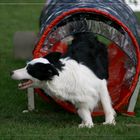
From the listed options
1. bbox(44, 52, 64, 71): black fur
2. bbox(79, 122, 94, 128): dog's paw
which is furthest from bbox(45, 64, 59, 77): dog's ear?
bbox(79, 122, 94, 128): dog's paw

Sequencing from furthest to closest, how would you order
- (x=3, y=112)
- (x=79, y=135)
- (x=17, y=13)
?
(x=17, y=13), (x=3, y=112), (x=79, y=135)

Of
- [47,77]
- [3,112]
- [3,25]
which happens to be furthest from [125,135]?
[3,25]

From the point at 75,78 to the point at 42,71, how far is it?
17.4 inches

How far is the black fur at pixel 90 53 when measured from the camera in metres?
7.17

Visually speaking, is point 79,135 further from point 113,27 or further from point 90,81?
point 113,27

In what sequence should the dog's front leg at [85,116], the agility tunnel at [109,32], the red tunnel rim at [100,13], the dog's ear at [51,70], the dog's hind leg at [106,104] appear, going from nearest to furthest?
the dog's ear at [51,70]
the dog's front leg at [85,116]
the dog's hind leg at [106,104]
the red tunnel rim at [100,13]
the agility tunnel at [109,32]

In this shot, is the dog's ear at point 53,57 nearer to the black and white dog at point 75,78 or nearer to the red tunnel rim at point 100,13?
the black and white dog at point 75,78

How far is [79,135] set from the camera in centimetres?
631

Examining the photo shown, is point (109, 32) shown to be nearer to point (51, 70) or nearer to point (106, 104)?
point (106, 104)

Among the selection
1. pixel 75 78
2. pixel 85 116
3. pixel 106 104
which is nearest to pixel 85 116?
pixel 85 116

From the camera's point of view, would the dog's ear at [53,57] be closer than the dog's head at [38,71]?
No

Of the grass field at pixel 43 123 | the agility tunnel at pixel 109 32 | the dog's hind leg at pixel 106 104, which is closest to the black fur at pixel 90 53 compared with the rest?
the dog's hind leg at pixel 106 104

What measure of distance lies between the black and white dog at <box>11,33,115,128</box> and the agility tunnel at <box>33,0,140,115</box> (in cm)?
48

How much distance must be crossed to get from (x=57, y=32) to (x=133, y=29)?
1.09 m
